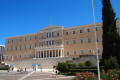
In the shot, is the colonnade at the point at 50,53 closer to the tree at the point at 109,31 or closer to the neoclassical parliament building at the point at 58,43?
the neoclassical parliament building at the point at 58,43

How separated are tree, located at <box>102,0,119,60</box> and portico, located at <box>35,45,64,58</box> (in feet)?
83.0

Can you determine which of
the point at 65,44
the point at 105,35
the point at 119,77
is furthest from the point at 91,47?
the point at 119,77

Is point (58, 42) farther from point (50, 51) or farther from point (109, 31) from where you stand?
point (109, 31)

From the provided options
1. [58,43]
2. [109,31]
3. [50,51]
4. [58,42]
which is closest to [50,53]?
[50,51]

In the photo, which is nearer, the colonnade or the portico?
the portico

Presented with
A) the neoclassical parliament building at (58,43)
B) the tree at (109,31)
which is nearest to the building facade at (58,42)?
the neoclassical parliament building at (58,43)

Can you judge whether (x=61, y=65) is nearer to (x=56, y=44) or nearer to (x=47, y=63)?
(x=47, y=63)

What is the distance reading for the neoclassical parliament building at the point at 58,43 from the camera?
43.4 m

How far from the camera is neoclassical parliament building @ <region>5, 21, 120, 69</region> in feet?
142

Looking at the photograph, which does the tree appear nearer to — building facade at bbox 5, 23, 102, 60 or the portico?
building facade at bbox 5, 23, 102, 60

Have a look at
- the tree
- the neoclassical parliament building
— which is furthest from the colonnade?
the tree

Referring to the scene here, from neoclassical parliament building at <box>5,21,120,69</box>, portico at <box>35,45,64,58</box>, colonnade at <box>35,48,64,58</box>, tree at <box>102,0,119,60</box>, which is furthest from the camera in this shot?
colonnade at <box>35,48,64,58</box>

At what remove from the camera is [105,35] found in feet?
73.8

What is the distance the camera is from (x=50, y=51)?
49.8m
